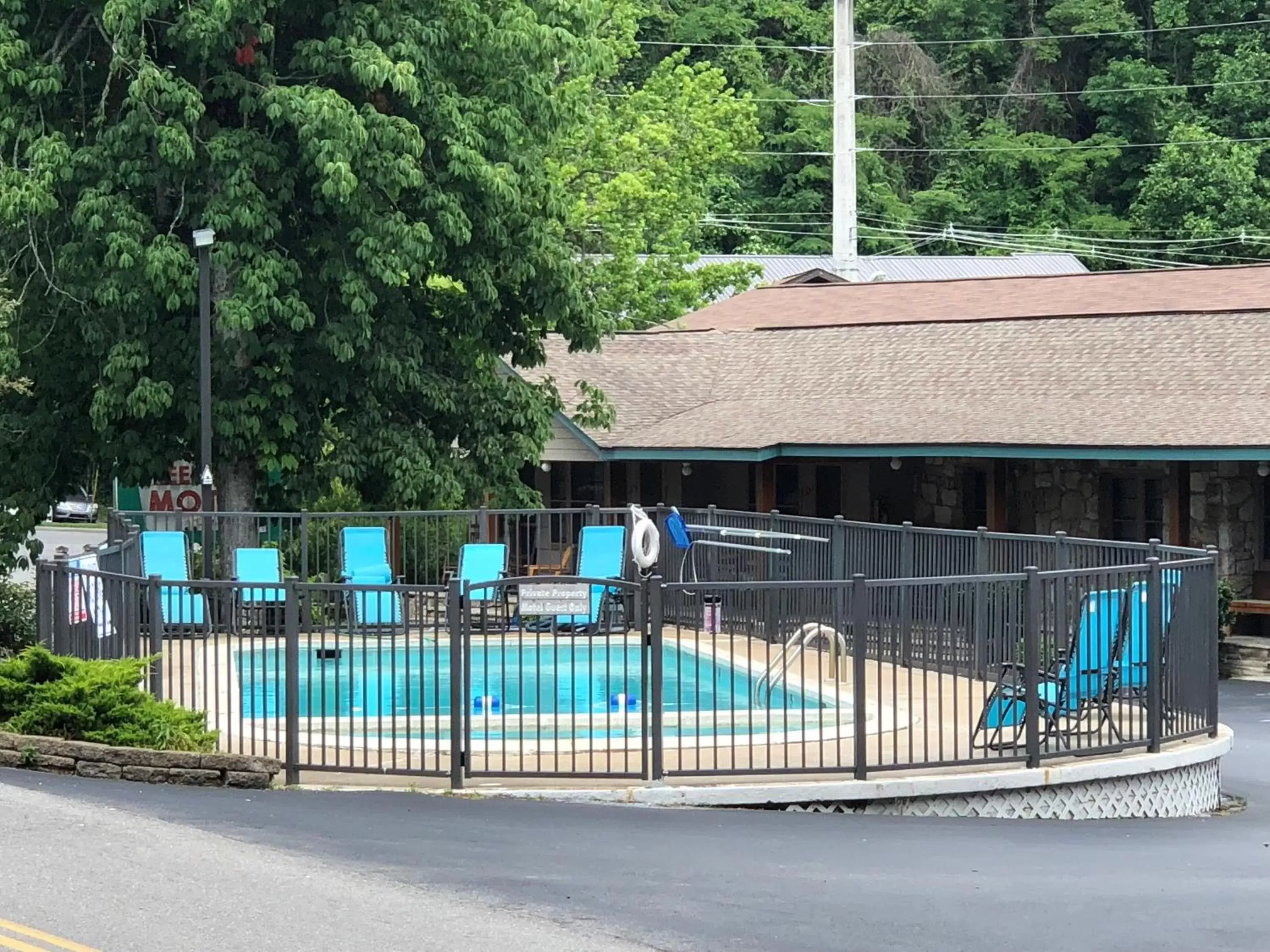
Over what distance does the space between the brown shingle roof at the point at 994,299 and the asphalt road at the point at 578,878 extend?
21.1 metres

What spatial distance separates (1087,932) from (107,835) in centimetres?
538

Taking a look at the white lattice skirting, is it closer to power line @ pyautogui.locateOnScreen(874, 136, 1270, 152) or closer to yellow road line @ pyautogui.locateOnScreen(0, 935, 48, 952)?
yellow road line @ pyautogui.locateOnScreen(0, 935, 48, 952)

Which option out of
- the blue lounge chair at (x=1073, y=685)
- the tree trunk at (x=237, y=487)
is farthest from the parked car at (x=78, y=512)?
the blue lounge chair at (x=1073, y=685)

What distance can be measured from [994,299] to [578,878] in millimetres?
29881

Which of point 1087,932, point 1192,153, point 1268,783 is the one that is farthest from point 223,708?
point 1192,153

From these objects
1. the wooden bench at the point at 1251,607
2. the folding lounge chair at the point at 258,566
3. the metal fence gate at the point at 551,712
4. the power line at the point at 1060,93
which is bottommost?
the wooden bench at the point at 1251,607

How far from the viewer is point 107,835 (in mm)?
11133

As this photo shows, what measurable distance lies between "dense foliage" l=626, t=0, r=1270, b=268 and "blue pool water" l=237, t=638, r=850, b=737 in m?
54.3

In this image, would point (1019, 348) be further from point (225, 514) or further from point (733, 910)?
point (733, 910)

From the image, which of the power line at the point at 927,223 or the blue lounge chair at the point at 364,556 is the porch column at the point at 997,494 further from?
the power line at the point at 927,223

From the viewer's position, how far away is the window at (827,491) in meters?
33.2

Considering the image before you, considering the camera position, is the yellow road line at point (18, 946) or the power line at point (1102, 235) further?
the power line at point (1102, 235)

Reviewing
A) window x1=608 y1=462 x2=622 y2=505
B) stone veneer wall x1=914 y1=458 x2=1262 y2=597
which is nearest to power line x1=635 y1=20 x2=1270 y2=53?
window x1=608 y1=462 x2=622 y2=505

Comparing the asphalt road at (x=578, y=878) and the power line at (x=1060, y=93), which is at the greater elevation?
the power line at (x=1060, y=93)
